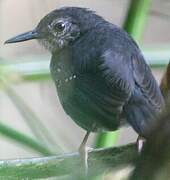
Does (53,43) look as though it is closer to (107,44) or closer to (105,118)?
(107,44)

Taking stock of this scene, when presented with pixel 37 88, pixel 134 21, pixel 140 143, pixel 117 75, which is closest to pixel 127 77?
pixel 117 75

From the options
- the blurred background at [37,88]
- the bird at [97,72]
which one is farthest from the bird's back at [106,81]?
the blurred background at [37,88]

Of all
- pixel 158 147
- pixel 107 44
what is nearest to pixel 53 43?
pixel 107 44

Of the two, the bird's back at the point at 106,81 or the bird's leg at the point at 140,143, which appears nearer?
the bird's leg at the point at 140,143

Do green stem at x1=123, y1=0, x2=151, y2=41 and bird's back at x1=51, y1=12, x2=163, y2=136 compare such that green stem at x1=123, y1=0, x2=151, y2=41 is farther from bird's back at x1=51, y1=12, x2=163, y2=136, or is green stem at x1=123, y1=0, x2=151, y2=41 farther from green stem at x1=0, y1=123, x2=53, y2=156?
green stem at x1=0, y1=123, x2=53, y2=156

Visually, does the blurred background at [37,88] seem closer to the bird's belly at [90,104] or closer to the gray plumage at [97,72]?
the gray plumage at [97,72]

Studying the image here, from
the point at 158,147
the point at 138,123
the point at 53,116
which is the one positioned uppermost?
the point at 158,147
